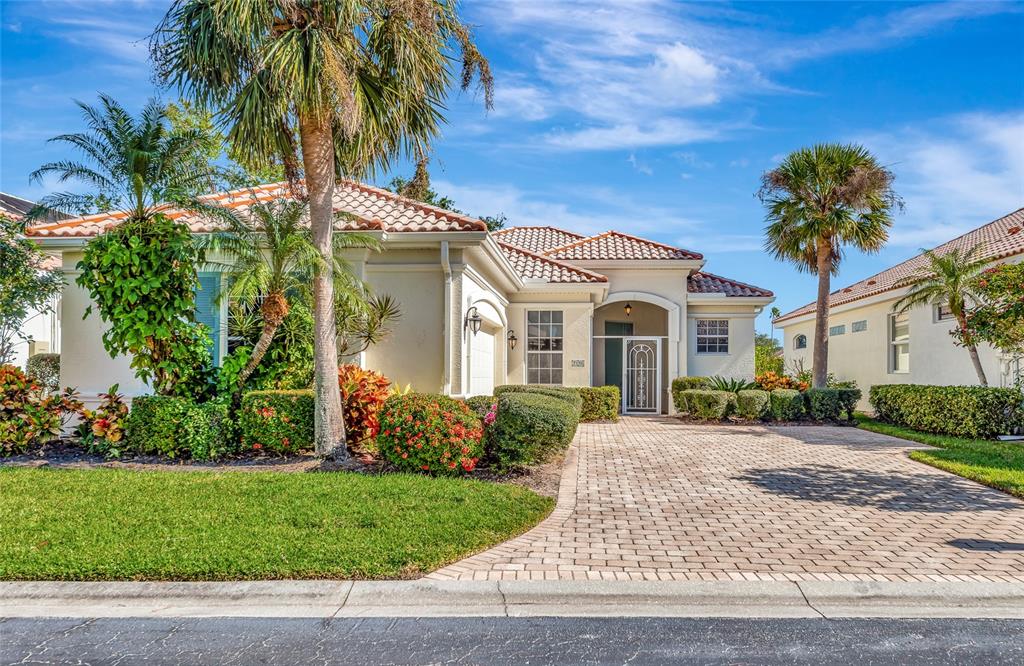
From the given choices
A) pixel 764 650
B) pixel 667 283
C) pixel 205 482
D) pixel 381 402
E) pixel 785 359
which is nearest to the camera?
pixel 764 650

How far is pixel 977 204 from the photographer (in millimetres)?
17922

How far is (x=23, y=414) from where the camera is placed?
9461 mm

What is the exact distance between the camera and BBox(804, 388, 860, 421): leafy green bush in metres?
16.9

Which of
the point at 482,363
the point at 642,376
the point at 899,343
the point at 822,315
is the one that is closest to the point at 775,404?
the point at 642,376

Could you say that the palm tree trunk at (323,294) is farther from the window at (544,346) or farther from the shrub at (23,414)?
the window at (544,346)

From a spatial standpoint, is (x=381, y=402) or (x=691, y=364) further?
(x=691, y=364)

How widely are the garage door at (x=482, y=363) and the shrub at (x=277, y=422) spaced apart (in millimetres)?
4003

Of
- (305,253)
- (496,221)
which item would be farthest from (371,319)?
(496,221)

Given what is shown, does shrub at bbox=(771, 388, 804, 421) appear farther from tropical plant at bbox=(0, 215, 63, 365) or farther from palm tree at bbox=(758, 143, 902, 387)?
tropical plant at bbox=(0, 215, 63, 365)

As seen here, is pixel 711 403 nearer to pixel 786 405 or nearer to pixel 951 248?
pixel 786 405

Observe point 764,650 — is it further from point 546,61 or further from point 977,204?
point 977,204

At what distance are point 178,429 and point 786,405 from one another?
14.7 metres

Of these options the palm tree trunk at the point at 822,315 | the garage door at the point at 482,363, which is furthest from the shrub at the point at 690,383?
the garage door at the point at 482,363

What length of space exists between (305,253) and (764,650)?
278 inches
